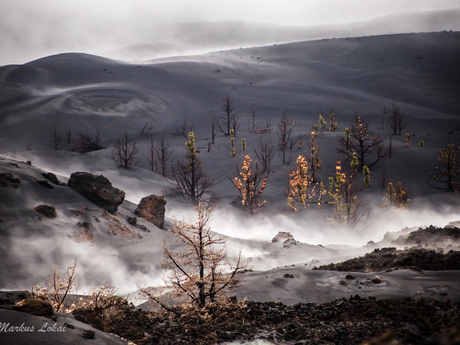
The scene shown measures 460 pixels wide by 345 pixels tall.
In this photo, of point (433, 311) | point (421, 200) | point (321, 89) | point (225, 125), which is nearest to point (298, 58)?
point (321, 89)

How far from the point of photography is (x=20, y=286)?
10289 millimetres

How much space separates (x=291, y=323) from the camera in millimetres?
6781

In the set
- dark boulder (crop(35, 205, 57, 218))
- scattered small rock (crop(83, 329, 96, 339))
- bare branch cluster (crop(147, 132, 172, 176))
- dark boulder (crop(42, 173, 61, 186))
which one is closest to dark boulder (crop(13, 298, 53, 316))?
scattered small rock (crop(83, 329, 96, 339))

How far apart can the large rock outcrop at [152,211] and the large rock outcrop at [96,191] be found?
5.20ft

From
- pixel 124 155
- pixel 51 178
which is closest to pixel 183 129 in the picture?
pixel 124 155

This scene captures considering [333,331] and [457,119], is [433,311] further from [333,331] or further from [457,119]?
[457,119]

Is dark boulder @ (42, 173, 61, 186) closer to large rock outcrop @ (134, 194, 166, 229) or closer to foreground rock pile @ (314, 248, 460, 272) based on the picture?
large rock outcrop @ (134, 194, 166, 229)

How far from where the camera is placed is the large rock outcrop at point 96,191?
1672 cm

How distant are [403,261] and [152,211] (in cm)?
1233

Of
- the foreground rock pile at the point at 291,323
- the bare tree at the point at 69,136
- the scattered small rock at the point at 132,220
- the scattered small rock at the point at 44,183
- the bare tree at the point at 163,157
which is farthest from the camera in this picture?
the bare tree at the point at 69,136

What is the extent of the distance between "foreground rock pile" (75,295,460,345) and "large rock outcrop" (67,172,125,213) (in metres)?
9.81

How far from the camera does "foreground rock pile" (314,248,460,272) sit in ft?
36.0

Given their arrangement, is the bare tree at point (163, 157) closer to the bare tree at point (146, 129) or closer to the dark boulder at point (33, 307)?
the bare tree at point (146, 129)

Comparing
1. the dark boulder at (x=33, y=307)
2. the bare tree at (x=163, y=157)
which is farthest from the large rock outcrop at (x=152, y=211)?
the bare tree at (x=163, y=157)
